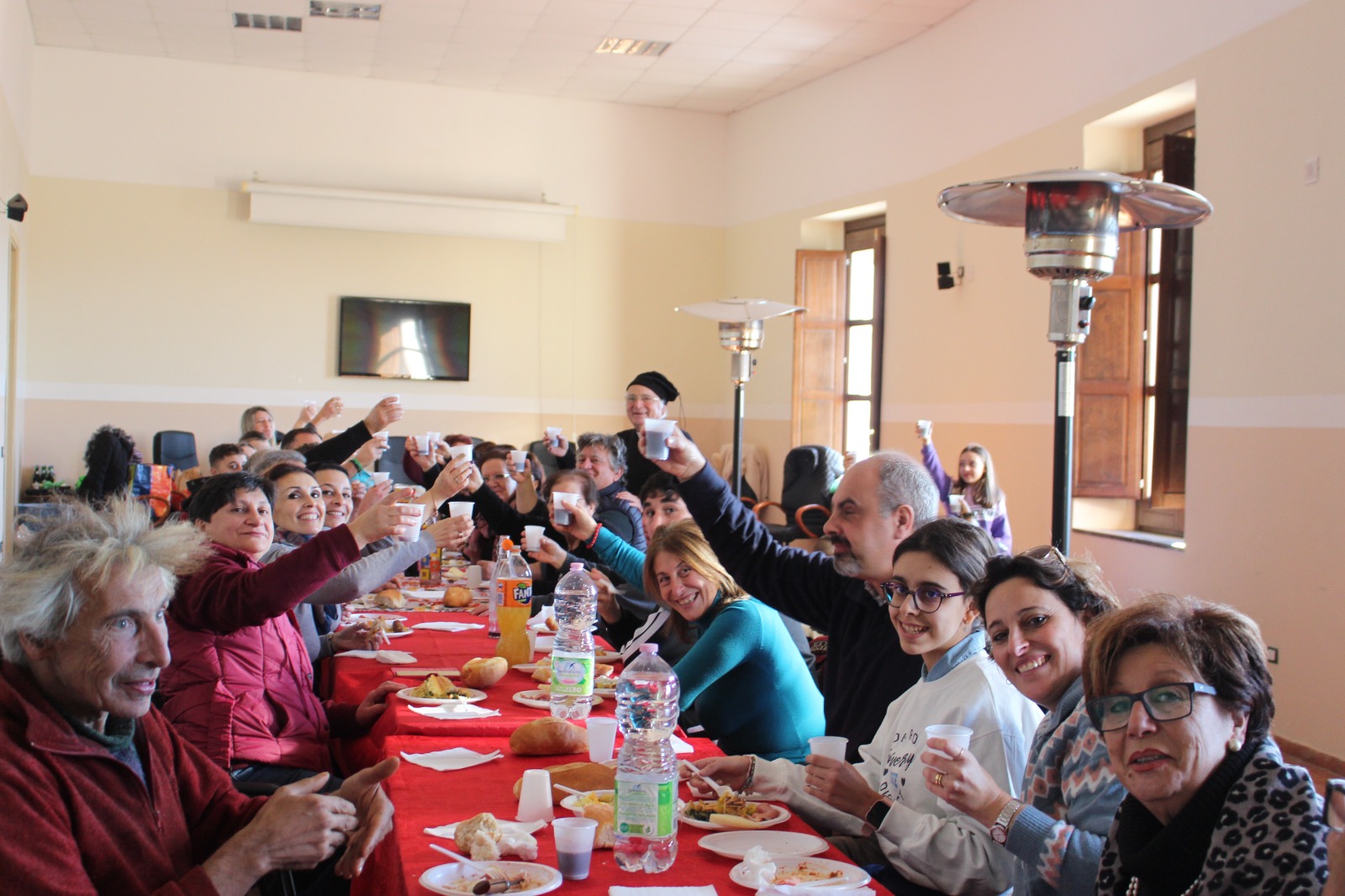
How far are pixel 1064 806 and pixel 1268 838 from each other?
0.52 metres

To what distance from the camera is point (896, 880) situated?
2240 mm

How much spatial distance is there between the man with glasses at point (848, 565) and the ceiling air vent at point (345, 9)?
747 cm

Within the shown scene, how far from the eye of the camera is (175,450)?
10.1 m

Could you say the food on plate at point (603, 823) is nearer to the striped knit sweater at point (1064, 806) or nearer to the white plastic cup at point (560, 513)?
the striped knit sweater at point (1064, 806)

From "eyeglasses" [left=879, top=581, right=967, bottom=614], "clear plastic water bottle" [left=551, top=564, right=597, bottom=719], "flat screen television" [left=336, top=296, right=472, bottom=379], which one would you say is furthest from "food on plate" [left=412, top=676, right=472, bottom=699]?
"flat screen television" [left=336, top=296, right=472, bottom=379]

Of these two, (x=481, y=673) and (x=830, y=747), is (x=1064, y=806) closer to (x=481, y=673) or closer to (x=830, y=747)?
(x=830, y=747)

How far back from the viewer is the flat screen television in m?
11.0

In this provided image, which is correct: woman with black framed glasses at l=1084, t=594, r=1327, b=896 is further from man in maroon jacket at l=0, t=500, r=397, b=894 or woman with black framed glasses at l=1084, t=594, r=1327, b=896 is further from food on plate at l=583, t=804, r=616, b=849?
man in maroon jacket at l=0, t=500, r=397, b=894

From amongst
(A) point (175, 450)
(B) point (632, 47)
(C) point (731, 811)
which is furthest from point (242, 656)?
(B) point (632, 47)

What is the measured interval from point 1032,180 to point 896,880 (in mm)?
1969

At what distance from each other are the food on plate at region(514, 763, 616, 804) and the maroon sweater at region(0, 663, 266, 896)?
0.62 meters

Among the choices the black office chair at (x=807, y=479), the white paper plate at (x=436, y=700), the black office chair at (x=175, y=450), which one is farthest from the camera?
the black office chair at (x=175, y=450)

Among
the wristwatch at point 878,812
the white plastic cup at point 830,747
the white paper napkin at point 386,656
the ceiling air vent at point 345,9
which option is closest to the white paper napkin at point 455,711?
the white paper napkin at point 386,656

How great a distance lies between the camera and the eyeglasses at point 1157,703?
1.51 metres
